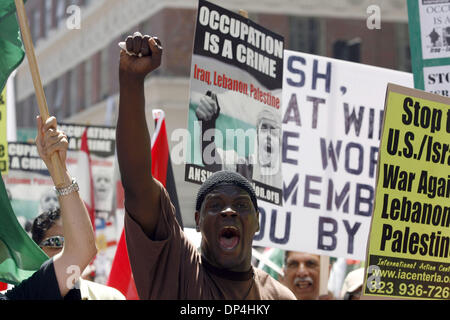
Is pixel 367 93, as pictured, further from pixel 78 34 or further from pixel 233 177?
pixel 78 34

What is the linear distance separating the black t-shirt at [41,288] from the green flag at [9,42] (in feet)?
3.70

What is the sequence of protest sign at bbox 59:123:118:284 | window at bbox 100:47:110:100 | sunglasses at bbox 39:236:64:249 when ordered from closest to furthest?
1. sunglasses at bbox 39:236:64:249
2. protest sign at bbox 59:123:118:284
3. window at bbox 100:47:110:100

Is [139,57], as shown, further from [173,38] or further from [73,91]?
[73,91]

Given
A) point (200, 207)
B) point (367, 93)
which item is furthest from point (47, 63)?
point (200, 207)

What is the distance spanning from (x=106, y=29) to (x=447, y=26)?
23.7 m

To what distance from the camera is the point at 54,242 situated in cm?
451

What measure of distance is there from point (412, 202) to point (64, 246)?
194 centimetres

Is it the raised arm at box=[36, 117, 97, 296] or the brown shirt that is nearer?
the brown shirt

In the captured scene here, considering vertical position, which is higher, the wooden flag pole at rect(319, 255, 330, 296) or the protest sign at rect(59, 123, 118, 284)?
the protest sign at rect(59, 123, 118, 284)

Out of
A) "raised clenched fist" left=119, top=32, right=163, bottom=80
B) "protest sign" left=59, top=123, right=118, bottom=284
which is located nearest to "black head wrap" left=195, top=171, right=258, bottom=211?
"raised clenched fist" left=119, top=32, right=163, bottom=80

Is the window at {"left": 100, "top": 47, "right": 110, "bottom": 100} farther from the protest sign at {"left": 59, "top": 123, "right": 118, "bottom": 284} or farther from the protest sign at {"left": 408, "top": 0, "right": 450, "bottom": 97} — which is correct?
the protest sign at {"left": 408, "top": 0, "right": 450, "bottom": 97}

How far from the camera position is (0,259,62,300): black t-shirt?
135 inches

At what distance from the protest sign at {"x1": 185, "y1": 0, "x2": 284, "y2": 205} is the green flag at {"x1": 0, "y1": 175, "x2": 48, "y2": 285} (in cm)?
127
